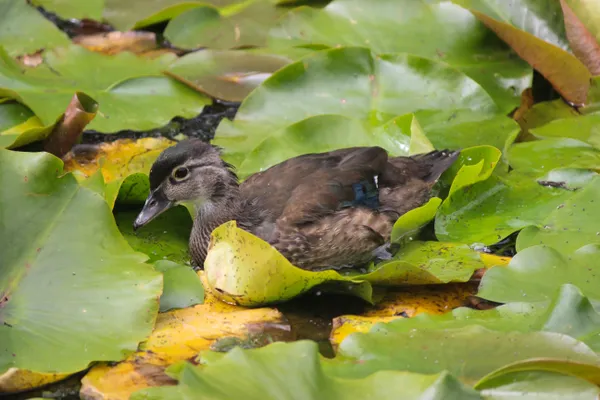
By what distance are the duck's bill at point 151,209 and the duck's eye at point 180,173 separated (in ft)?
0.44

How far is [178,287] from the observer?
14.2 ft

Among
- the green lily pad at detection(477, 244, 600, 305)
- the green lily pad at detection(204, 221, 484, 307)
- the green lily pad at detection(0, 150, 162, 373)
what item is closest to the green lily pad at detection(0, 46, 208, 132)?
the green lily pad at detection(0, 150, 162, 373)

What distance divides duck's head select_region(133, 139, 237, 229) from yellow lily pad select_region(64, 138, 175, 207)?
0.16 metres

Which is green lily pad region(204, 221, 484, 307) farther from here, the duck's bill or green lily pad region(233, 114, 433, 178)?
green lily pad region(233, 114, 433, 178)

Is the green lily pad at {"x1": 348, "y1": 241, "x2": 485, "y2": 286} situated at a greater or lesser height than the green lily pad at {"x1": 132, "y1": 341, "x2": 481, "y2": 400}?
lesser

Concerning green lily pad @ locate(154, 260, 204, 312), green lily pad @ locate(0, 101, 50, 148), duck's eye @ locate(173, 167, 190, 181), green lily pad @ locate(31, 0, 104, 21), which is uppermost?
duck's eye @ locate(173, 167, 190, 181)

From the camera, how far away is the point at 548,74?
5.91m

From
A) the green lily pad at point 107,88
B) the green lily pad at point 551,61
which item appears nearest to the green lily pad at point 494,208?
the green lily pad at point 551,61

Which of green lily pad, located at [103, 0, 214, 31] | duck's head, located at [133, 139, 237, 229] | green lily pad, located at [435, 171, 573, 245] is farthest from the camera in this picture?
green lily pad, located at [103, 0, 214, 31]

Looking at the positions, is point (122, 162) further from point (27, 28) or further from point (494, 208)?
point (494, 208)

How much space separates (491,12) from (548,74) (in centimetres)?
59

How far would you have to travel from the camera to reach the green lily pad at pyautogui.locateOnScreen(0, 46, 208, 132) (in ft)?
19.0

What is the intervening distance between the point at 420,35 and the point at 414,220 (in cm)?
190

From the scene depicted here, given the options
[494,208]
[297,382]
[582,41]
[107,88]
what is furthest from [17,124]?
[582,41]
